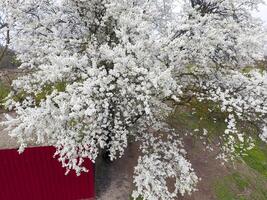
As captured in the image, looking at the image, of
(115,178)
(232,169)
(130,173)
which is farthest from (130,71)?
(232,169)

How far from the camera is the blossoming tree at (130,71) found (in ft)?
37.4

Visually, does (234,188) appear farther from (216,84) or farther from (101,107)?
(101,107)

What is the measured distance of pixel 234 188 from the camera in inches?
704

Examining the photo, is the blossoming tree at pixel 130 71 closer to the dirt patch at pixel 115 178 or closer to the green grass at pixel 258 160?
the dirt patch at pixel 115 178

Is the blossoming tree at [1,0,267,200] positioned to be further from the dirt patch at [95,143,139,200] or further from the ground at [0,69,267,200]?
the ground at [0,69,267,200]

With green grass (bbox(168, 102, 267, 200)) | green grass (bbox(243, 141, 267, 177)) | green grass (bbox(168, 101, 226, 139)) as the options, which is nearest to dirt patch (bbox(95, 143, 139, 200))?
green grass (bbox(168, 102, 267, 200))

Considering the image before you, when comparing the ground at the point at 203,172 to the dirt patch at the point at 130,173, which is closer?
the dirt patch at the point at 130,173

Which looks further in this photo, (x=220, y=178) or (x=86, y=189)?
(x=220, y=178)

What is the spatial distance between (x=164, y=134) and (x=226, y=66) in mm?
5155

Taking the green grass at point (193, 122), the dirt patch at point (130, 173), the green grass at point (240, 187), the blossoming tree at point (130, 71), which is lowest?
the green grass at point (240, 187)

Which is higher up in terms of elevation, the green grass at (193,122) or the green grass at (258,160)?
the green grass at (193,122)

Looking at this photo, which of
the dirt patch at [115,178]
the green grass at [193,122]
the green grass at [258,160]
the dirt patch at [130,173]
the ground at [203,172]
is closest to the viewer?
the dirt patch at [115,178]

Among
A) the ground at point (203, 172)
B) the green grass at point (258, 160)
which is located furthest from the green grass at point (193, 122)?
the green grass at point (258, 160)

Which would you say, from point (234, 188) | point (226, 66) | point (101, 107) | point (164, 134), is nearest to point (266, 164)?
point (234, 188)
